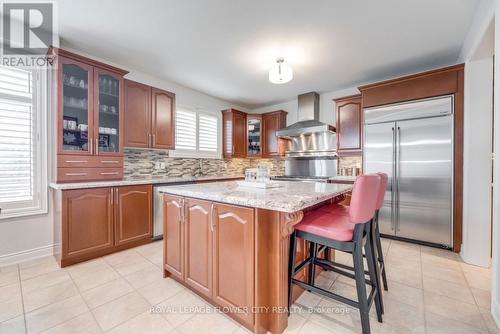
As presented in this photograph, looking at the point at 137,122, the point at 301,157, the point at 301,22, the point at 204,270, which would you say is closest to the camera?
the point at 204,270

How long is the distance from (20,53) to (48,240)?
223 cm

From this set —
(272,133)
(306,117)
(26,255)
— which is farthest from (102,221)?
(306,117)

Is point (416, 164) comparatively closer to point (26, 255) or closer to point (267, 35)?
point (267, 35)

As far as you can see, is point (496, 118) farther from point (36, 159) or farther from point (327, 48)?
point (36, 159)

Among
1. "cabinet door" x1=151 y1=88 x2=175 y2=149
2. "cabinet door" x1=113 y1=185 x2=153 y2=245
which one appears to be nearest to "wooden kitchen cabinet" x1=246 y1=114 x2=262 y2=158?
"cabinet door" x1=151 y1=88 x2=175 y2=149

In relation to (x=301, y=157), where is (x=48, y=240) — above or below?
below

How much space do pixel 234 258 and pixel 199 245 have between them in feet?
1.31

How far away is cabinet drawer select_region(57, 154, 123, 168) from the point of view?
2443mm

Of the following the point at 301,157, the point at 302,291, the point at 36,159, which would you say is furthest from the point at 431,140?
the point at 36,159

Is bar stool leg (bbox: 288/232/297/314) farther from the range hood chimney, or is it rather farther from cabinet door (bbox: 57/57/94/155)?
the range hood chimney

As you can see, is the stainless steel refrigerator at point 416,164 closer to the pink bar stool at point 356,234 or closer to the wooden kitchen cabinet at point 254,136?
the pink bar stool at point 356,234

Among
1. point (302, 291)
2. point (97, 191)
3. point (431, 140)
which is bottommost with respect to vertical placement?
point (302, 291)

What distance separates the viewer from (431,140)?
2877mm

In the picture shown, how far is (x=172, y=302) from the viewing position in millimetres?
1751
